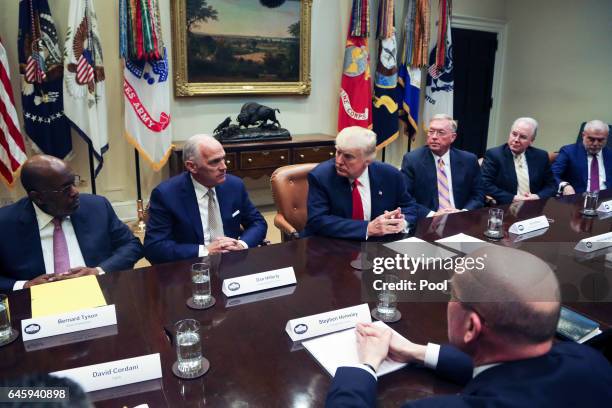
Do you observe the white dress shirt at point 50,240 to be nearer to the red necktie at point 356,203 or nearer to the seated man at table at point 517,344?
the red necktie at point 356,203

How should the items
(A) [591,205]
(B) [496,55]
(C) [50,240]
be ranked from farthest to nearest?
(B) [496,55], (A) [591,205], (C) [50,240]

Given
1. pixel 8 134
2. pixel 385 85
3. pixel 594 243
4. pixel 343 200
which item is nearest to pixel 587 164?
pixel 594 243

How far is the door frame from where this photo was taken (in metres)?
6.26

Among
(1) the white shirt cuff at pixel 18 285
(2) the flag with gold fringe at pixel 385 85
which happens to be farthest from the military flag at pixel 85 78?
(2) the flag with gold fringe at pixel 385 85

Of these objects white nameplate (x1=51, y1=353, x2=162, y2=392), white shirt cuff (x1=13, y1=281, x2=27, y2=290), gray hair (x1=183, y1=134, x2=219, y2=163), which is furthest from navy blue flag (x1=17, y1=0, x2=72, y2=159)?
white nameplate (x1=51, y1=353, x2=162, y2=392)

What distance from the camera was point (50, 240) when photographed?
1.94 meters

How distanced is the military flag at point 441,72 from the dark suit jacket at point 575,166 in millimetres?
2112

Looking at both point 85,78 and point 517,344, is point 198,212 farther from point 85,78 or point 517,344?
point 85,78

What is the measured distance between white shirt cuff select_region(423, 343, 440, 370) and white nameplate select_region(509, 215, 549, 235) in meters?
1.25

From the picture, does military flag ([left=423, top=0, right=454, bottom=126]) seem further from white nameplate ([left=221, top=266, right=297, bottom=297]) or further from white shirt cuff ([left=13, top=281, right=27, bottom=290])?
white shirt cuff ([left=13, top=281, right=27, bottom=290])

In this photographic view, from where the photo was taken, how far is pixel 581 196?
2.94 metres

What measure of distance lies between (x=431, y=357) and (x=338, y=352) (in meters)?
0.23

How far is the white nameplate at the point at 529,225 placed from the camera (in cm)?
219

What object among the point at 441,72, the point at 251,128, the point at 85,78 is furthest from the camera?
the point at 441,72
